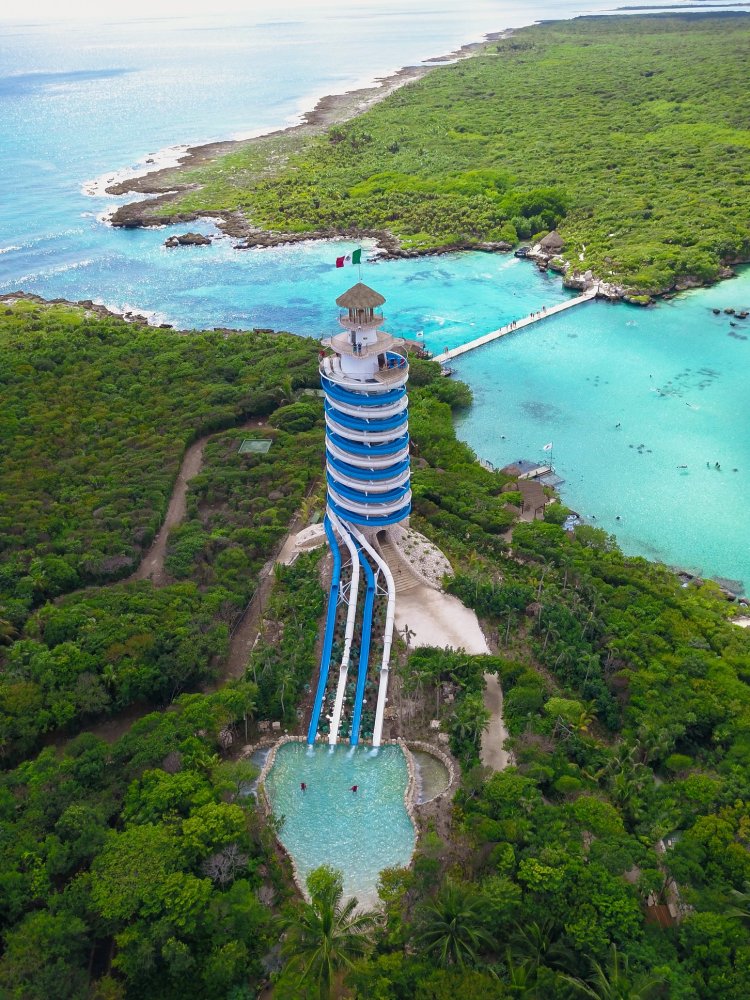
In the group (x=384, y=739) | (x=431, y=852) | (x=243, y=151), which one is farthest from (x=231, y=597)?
(x=243, y=151)

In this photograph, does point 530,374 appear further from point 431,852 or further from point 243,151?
point 243,151

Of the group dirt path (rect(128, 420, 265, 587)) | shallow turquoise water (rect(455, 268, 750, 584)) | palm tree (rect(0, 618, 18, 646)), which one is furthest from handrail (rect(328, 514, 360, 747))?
shallow turquoise water (rect(455, 268, 750, 584))

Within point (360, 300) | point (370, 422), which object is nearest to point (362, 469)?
point (370, 422)

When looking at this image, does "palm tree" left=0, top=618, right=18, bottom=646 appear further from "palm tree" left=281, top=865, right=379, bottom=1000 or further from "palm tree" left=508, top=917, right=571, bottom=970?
"palm tree" left=508, top=917, right=571, bottom=970

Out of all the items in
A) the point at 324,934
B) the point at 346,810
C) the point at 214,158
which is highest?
the point at 214,158

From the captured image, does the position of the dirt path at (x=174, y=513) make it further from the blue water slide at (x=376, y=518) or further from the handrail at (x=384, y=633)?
the handrail at (x=384, y=633)

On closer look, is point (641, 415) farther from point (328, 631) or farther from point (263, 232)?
point (263, 232)
